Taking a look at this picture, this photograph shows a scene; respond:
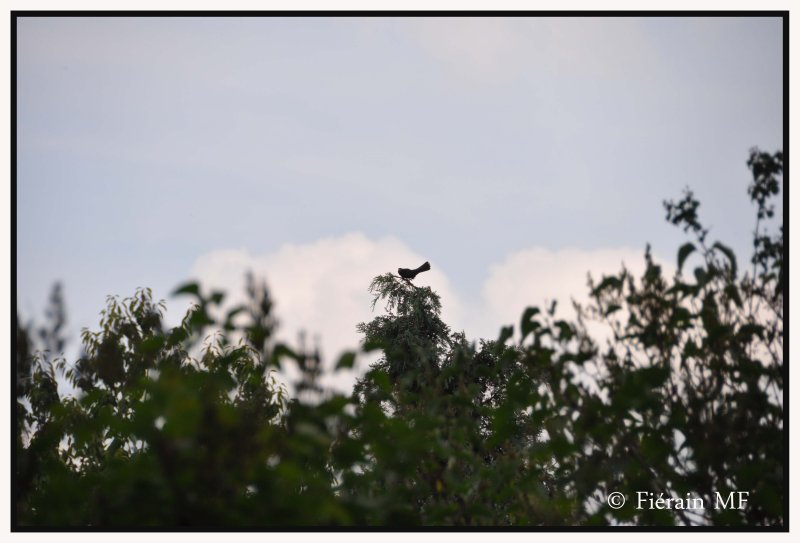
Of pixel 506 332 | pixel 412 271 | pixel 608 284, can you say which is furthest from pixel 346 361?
pixel 412 271

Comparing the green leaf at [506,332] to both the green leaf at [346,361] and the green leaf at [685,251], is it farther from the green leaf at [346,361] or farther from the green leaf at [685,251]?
the green leaf at [346,361]

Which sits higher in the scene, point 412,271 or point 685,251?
point 412,271

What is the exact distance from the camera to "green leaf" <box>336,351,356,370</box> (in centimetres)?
230

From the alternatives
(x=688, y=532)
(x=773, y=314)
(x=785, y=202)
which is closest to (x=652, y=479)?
(x=688, y=532)

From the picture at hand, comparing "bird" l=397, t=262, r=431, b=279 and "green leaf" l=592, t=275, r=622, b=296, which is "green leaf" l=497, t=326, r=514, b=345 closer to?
"green leaf" l=592, t=275, r=622, b=296

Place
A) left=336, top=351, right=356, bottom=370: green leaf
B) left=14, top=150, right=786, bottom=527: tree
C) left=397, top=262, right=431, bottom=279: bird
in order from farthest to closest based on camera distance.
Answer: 1. left=397, top=262, right=431, bottom=279: bird
2. left=14, top=150, right=786, bottom=527: tree
3. left=336, top=351, right=356, bottom=370: green leaf

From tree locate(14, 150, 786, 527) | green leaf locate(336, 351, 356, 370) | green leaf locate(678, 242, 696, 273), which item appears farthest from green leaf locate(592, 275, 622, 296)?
green leaf locate(336, 351, 356, 370)

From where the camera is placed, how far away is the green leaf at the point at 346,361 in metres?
2.30

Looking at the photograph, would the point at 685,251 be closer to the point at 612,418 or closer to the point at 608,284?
the point at 608,284

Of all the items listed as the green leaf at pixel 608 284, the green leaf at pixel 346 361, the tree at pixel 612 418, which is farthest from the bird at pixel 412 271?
the green leaf at pixel 346 361

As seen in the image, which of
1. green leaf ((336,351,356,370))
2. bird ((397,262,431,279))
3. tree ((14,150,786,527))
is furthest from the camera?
bird ((397,262,431,279))

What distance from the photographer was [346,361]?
2.30 metres
